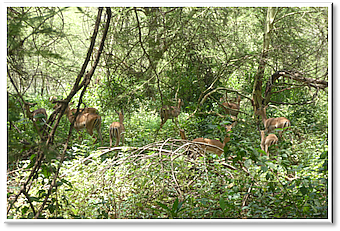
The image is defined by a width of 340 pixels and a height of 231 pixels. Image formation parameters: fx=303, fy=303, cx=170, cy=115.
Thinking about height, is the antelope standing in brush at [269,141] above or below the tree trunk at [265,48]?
below

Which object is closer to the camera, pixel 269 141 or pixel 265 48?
pixel 269 141

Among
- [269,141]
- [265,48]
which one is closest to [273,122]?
[269,141]

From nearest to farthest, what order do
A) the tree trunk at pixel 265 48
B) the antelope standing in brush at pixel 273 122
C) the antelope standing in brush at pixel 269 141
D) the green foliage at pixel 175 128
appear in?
the green foliage at pixel 175 128 → the antelope standing in brush at pixel 269 141 → the antelope standing in brush at pixel 273 122 → the tree trunk at pixel 265 48

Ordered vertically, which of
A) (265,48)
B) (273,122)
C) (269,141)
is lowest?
(269,141)

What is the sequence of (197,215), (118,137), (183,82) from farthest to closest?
(183,82)
(118,137)
(197,215)

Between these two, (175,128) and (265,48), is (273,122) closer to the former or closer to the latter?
(265,48)

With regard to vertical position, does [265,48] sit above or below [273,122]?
above

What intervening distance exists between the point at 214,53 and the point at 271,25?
0.93 meters

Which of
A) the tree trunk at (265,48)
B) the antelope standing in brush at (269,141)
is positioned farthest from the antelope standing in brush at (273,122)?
the antelope standing in brush at (269,141)

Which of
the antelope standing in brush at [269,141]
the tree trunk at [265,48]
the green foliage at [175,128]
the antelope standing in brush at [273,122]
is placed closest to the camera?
the green foliage at [175,128]

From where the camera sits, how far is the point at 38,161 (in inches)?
68.8

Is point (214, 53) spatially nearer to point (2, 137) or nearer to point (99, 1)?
point (99, 1)

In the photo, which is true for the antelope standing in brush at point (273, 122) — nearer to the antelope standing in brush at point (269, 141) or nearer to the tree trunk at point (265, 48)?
the tree trunk at point (265, 48)

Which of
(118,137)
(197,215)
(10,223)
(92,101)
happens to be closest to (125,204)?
(197,215)
